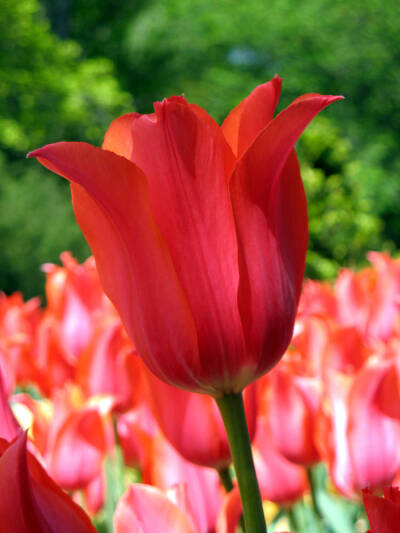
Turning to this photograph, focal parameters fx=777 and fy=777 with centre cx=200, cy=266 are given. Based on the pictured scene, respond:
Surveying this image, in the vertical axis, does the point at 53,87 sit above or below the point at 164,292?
below

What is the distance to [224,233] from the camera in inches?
18.0

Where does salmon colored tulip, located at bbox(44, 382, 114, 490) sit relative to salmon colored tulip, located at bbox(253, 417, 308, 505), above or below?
above

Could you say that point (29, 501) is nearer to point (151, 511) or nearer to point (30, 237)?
point (151, 511)

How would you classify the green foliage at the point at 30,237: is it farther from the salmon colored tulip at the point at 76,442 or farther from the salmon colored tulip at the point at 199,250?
the salmon colored tulip at the point at 199,250

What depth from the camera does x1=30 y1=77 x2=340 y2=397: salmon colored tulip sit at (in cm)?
45

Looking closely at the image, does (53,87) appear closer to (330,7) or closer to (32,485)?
(330,7)

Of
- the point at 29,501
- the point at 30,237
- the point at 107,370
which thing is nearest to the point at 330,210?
the point at 30,237

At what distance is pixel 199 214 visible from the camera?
0.45 m

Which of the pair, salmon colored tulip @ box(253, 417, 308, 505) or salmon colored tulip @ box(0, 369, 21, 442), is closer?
salmon colored tulip @ box(0, 369, 21, 442)

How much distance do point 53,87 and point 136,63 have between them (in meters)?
6.36

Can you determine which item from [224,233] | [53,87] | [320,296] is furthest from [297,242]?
[53,87]

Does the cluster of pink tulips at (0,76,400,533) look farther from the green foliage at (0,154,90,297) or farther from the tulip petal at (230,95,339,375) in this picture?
the green foliage at (0,154,90,297)

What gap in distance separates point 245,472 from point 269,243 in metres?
0.13

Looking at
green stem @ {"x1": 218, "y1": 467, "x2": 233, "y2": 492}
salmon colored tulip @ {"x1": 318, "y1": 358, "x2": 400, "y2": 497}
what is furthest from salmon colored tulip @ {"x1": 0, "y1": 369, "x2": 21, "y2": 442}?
salmon colored tulip @ {"x1": 318, "y1": 358, "x2": 400, "y2": 497}
